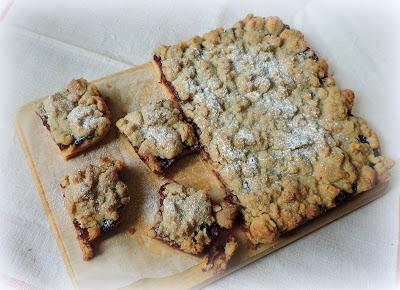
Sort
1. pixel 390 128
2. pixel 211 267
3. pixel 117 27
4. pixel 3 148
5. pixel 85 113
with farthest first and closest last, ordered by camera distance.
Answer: pixel 117 27 → pixel 390 128 → pixel 3 148 → pixel 85 113 → pixel 211 267

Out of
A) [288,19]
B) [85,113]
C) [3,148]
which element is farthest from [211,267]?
[288,19]

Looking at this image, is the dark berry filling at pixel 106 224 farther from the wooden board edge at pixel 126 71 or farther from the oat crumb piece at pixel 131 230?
the wooden board edge at pixel 126 71

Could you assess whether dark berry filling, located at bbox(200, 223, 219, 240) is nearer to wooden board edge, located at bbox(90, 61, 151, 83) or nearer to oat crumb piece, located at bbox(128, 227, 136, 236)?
oat crumb piece, located at bbox(128, 227, 136, 236)

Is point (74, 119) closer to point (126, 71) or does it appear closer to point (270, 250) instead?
point (126, 71)

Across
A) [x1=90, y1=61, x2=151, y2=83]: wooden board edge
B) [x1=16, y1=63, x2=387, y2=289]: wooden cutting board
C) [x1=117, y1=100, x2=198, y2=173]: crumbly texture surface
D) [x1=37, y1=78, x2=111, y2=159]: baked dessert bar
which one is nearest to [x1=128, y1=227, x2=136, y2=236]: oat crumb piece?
[x1=16, y1=63, x2=387, y2=289]: wooden cutting board

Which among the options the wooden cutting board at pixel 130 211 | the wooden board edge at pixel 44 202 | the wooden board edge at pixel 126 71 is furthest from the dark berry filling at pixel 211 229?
the wooden board edge at pixel 126 71

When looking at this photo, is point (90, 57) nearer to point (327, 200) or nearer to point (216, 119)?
point (216, 119)

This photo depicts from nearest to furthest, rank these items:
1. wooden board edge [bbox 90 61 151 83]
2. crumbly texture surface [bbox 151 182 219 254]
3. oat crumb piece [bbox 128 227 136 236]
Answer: crumbly texture surface [bbox 151 182 219 254]
oat crumb piece [bbox 128 227 136 236]
wooden board edge [bbox 90 61 151 83]

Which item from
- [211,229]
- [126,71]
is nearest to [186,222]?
[211,229]
